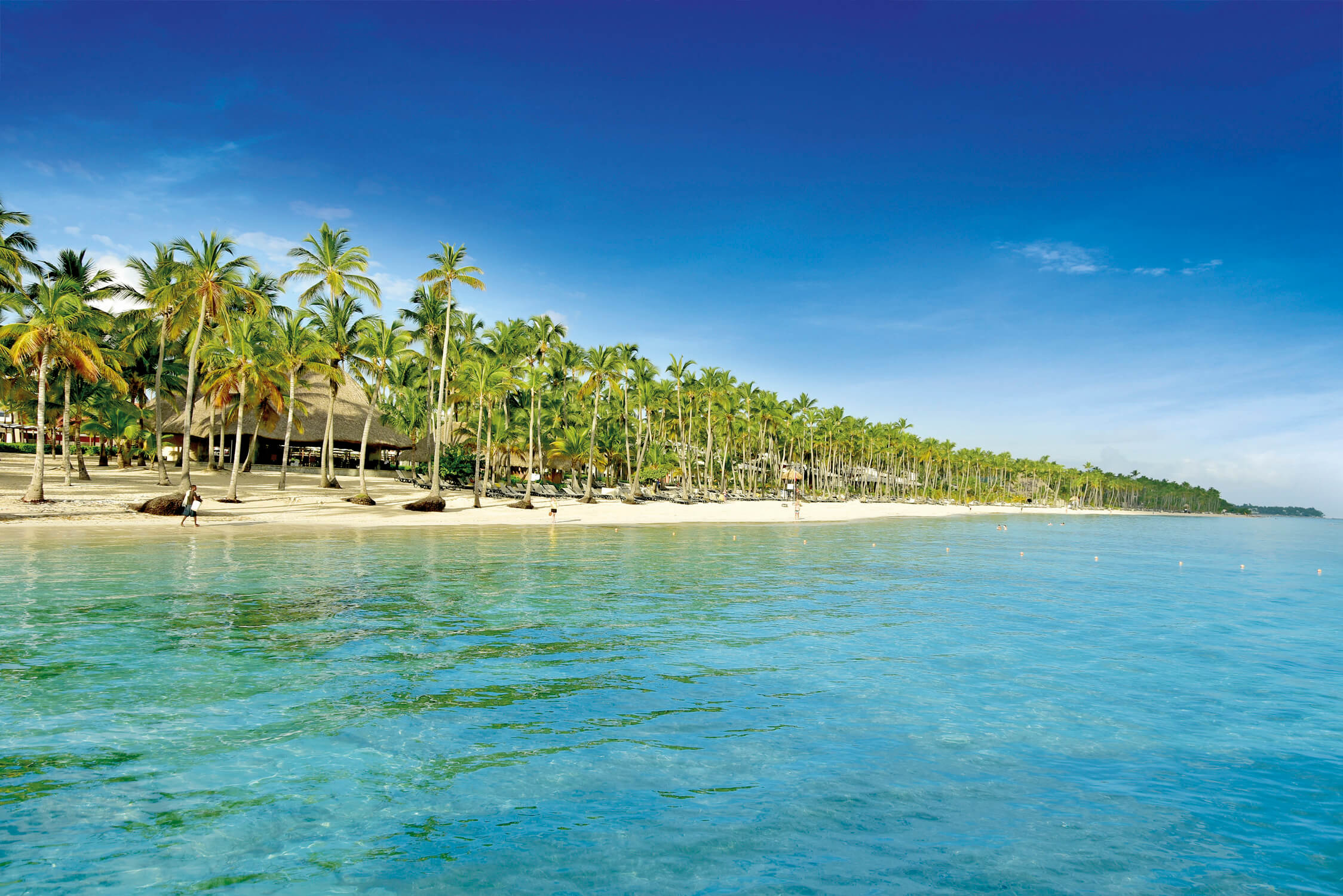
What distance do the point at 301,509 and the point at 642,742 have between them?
4213cm

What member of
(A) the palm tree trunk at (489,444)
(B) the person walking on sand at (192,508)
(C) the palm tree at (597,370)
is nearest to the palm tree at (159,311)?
(B) the person walking on sand at (192,508)

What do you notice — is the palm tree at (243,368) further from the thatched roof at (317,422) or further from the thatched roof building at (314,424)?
the thatched roof at (317,422)

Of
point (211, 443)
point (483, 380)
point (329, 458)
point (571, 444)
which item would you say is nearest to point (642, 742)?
point (483, 380)

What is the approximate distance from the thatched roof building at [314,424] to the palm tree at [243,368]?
45.9 ft

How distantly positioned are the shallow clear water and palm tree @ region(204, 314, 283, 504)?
76.6 feet

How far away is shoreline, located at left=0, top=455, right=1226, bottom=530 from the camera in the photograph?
35750 millimetres

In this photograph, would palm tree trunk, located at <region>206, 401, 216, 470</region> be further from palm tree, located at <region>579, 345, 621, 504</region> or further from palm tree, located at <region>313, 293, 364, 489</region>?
palm tree, located at <region>579, 345, 621, 504</region>

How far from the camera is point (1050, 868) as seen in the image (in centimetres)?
644

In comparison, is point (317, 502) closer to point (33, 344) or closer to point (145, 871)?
point (33, 344)

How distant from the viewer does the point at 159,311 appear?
47.3 metres

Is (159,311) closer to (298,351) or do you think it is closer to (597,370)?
(298,351)

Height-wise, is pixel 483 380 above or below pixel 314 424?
above

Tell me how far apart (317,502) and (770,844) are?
154 feet

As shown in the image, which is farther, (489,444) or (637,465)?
(637,465)
